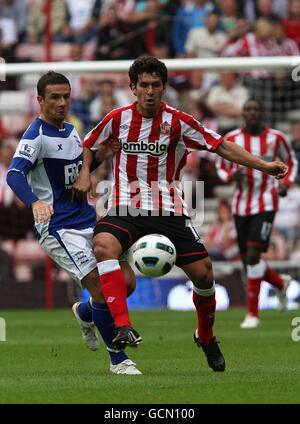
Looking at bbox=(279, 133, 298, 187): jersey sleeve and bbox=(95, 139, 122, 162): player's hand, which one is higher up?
bbox=(279, 133, 298, 187): jersey sleeve

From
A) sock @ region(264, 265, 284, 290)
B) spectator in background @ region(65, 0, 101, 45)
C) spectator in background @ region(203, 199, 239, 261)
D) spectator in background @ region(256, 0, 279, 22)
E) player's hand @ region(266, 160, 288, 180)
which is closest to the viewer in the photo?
player's hand @ region(266, 160, 288, 180)

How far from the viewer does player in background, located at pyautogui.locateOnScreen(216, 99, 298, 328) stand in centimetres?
1326

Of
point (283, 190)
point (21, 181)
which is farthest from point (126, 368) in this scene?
point (283, 190)

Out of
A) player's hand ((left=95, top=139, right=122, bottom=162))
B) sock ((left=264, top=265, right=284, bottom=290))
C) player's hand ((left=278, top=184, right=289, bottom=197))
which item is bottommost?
player's hand ((left=95, top=139, right=122, bottom=162))

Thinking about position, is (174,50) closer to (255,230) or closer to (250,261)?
(255,230)

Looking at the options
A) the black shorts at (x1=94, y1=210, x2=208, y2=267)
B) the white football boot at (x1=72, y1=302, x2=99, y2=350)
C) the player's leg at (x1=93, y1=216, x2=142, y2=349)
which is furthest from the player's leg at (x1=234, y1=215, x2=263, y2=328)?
the player's leg at (x1=93, y1=216, x2=142, y2=349)

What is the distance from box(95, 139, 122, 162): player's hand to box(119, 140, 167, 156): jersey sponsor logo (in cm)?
12

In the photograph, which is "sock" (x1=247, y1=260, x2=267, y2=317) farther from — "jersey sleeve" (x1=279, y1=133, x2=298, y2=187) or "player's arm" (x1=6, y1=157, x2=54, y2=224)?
"player's arm" (x1=6, y1=157, x2=54, y2=224)

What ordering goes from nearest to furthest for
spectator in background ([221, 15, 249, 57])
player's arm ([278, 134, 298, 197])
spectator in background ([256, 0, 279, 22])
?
player's arm ([278, 134, 298, 197]) < spectator in background ([221, 15, 249, 57]) < spectator in background ([256, 0, 279, 22])

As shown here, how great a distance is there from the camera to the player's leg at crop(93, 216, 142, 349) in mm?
7707

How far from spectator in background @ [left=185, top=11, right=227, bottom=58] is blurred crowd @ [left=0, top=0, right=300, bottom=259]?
2cm

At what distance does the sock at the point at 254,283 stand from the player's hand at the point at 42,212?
5.45 metres

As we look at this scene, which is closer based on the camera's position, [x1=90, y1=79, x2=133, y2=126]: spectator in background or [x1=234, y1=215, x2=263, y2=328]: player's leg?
[x1=234, y1=215, x2=263, y2=328]: player's leg

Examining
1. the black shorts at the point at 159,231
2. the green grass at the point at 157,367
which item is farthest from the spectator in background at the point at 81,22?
the black shorts at the point at 159,231
